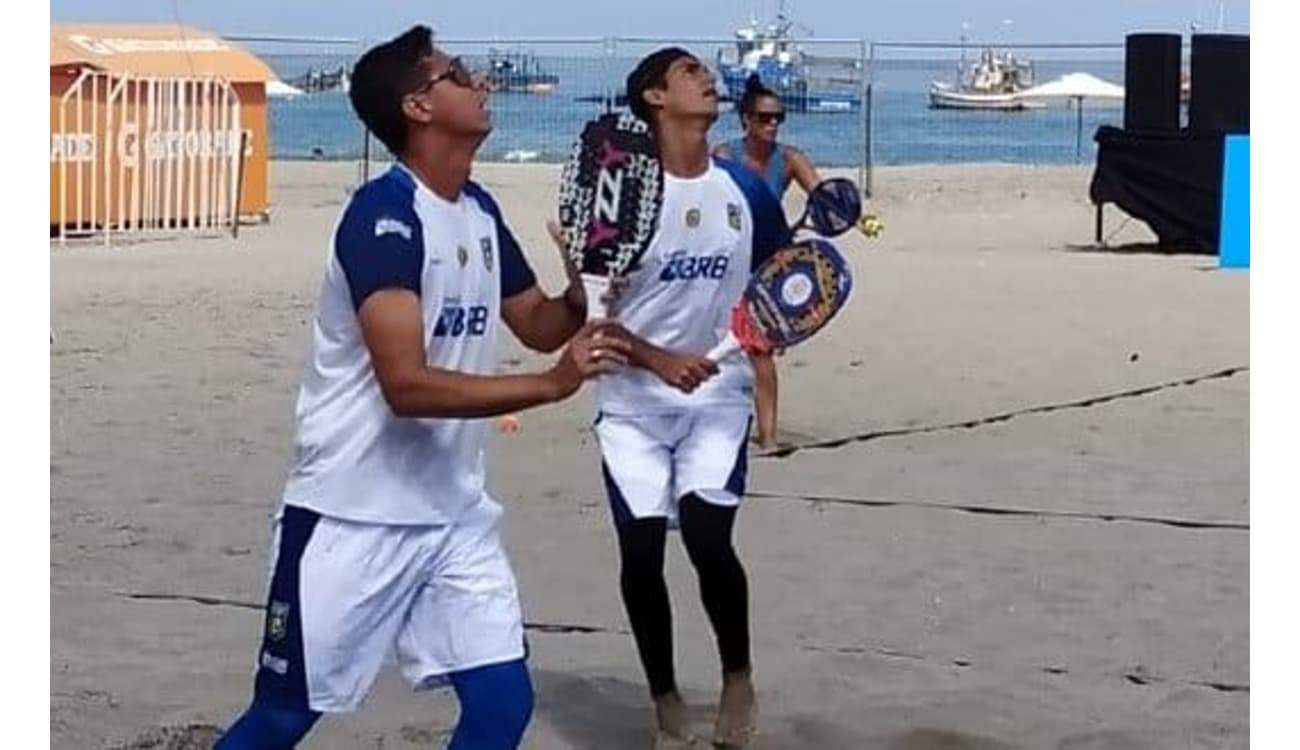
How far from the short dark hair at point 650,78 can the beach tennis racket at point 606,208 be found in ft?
2.76

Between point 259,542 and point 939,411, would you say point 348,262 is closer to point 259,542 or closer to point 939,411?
point 259,542

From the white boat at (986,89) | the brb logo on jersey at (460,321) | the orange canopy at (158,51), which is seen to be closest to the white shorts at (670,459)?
the brb logo on jersey at (460,321)

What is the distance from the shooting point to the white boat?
148 feet

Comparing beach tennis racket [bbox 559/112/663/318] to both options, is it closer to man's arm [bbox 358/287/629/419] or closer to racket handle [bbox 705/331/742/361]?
man's arm [bbox 358/287/629/419]

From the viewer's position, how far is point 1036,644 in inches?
271

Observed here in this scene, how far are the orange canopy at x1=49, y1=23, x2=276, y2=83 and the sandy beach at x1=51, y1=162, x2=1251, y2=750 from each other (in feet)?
30.4

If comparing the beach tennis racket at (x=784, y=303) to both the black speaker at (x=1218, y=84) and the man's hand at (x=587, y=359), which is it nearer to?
the man's hand at (x=587, y=359)

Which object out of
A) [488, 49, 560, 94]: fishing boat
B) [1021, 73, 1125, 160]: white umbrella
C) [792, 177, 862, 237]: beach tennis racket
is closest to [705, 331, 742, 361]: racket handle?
[792, 177, 862, 237]: beach tennis racket

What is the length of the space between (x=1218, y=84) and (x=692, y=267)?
1793 cm

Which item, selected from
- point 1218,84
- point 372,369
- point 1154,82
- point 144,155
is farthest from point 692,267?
point 144,155

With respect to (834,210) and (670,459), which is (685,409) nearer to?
(670,459)

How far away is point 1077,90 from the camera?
45.8m
